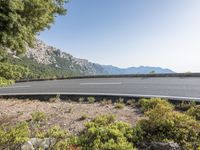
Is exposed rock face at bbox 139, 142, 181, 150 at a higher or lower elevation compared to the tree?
lower

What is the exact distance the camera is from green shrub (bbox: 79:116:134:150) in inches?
271

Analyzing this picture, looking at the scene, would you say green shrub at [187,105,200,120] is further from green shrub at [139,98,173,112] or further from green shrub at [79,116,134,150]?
green shrub at [79,116,134,150]

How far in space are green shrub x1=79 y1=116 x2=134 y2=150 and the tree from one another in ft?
16.6

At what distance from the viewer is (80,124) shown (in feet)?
30.6

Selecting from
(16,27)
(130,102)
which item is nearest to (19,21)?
(16,27)

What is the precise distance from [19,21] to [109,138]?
253 inches

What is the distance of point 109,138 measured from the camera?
7367 millimetres

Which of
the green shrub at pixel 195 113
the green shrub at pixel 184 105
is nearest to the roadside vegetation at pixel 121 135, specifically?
the green shrub at pixel 195 113

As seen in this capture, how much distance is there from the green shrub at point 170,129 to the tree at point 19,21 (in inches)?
233

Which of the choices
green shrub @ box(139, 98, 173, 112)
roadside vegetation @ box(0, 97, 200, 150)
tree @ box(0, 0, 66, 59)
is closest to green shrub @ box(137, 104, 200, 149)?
roadside vegetation @ box(0, 97, 200, 150)

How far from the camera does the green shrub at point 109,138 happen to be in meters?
6.87

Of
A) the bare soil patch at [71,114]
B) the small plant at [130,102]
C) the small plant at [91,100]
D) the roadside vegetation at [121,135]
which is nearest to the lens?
the roadside vegetation at [121,135]

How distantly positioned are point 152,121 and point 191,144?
1.27m

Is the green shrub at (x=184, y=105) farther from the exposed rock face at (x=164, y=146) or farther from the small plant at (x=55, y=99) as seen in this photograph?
the small plant at (x=55, y=99)
